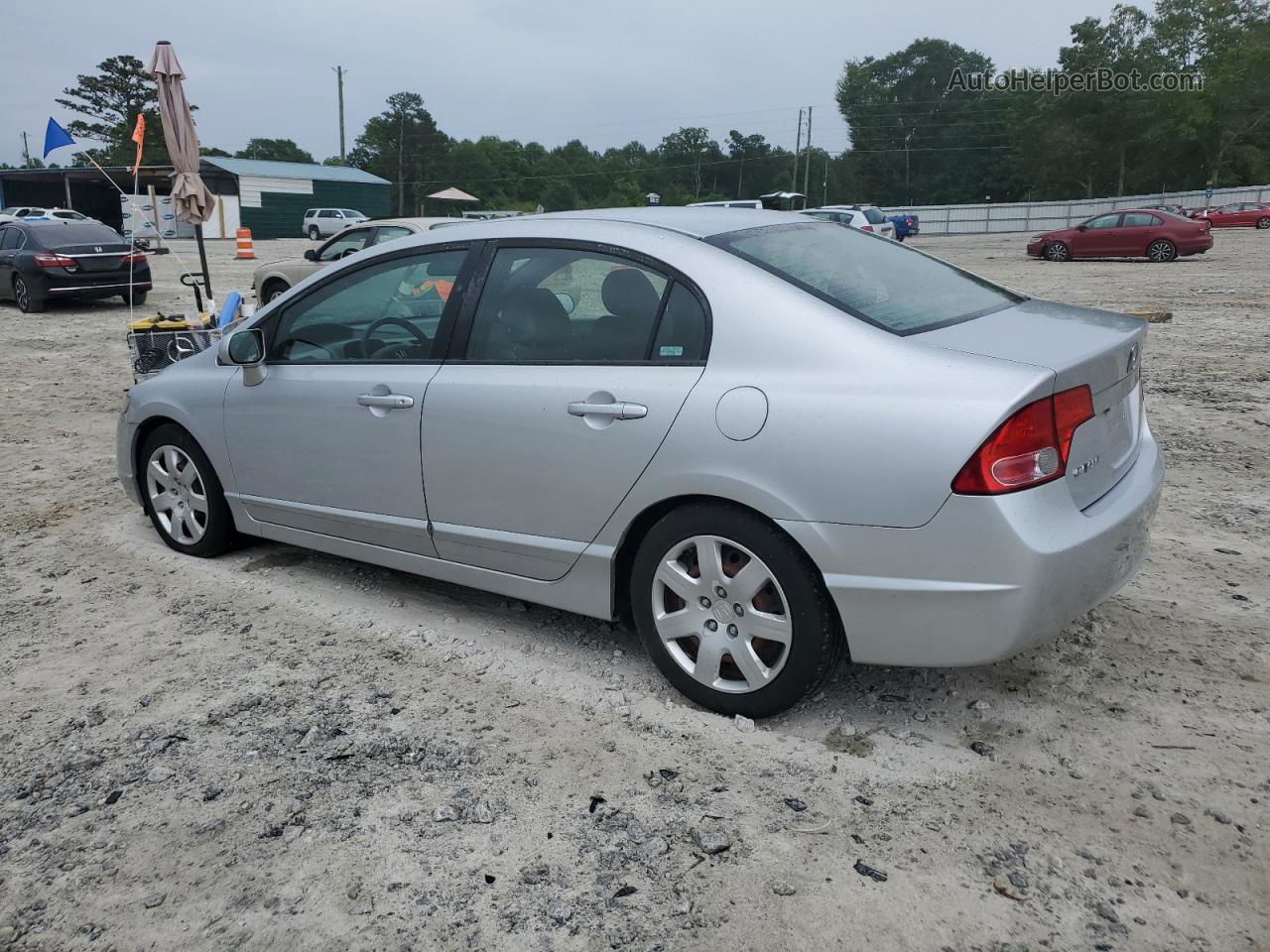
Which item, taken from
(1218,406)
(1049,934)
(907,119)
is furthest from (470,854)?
(907,119)

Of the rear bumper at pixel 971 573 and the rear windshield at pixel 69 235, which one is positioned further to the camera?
the rear windshield at pixel 69 235

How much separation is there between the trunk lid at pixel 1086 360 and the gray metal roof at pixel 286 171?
177 ft

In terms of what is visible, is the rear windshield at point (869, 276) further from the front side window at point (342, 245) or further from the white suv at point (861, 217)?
the white suv at point (861, 217)

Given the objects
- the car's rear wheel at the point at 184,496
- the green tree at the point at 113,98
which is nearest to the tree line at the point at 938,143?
the green tree at the point at 113,98

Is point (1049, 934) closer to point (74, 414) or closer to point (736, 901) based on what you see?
point (736, 901)

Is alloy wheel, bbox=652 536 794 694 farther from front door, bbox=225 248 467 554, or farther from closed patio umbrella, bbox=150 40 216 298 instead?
closed patio umbrella, bbox=150 40 216 298

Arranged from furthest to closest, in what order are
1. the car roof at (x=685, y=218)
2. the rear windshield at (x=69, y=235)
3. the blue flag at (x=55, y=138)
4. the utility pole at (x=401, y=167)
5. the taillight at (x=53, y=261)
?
the utility pole at (x=401, y=167)
the rear windshield at (x=69, y=235)
the taillight at (x=53, y=261)
the blue flag at (x=55, y=138)
the car roof at (x=685, y=218)

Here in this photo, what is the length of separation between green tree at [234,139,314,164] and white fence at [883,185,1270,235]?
69.3 metres

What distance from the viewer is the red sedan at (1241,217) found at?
37.2 metres

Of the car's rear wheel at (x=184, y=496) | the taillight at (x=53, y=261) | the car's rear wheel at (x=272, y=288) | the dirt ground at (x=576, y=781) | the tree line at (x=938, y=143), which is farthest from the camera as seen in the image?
the tree line at (x=938, y=143)

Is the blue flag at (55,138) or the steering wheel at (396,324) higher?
the blue flag at (55,138)

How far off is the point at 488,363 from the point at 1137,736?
8.19 feet

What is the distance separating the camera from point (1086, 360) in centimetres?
297

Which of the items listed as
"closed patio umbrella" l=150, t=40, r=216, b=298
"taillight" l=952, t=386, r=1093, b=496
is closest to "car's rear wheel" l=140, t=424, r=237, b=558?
"taillight" l=952, t=386, r=1093, b=496
